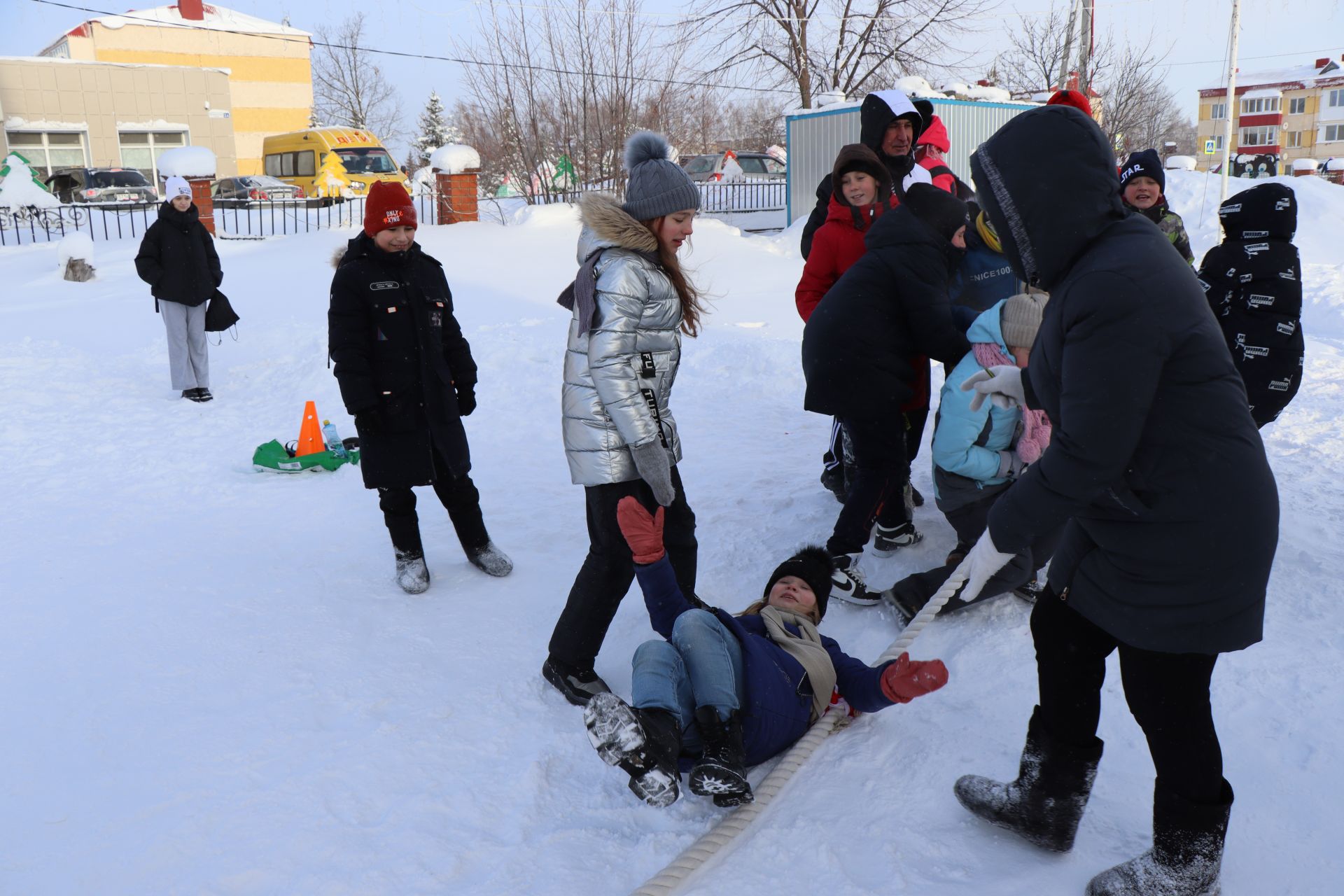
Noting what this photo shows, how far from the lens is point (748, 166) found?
25.5 meters

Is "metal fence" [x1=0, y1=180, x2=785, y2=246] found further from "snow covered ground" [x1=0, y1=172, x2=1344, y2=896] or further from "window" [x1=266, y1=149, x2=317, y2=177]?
"snow covered ground" [x1=0, y1=172, x2=1344, y2=896]

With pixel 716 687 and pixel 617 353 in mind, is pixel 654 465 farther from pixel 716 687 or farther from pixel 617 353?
pixel 716 687

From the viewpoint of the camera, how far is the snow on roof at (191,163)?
55.1 ft

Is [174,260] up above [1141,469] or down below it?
above

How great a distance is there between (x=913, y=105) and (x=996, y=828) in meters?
3.82

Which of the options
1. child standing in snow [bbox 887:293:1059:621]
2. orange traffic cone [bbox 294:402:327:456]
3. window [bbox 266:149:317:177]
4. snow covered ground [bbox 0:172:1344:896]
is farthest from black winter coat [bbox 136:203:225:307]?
window [bbox 266:149:317:177]

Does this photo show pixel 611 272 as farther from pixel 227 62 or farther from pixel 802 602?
pixel 227 62

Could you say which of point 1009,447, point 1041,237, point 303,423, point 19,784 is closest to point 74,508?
point 303,423

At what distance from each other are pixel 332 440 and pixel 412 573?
255 cm

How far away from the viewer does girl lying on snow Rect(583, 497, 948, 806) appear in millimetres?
2504

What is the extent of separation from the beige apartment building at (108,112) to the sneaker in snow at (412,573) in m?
43.1

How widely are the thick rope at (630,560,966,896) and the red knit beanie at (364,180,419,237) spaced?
8.91 ft

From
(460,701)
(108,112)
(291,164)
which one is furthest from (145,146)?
(460,701)

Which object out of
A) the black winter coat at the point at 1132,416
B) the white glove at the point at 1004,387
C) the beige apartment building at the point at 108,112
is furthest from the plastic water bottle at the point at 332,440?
the beige apartment building at the point at 108,112
